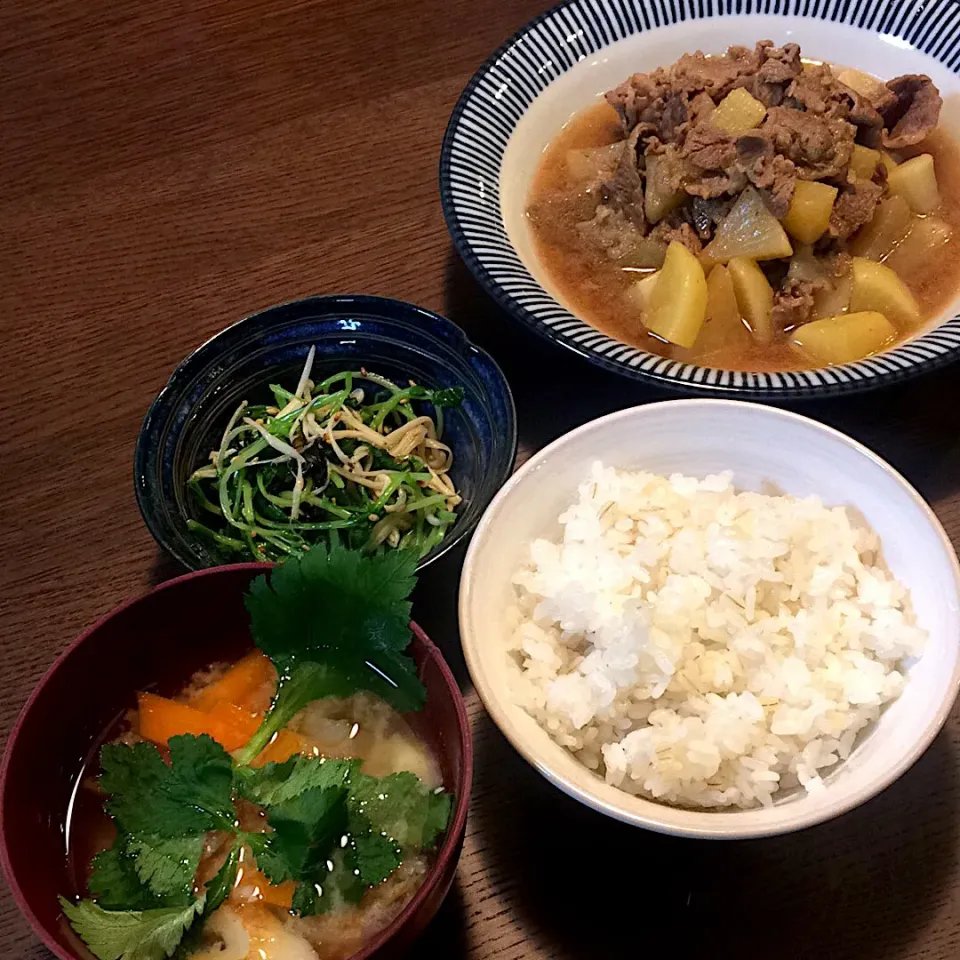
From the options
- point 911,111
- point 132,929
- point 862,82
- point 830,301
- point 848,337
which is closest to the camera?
point 132,929

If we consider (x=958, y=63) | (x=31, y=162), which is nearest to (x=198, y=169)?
(x=31, y=162)

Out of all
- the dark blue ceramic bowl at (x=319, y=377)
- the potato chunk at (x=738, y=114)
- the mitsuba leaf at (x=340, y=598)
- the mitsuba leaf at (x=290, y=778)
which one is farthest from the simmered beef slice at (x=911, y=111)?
the mitsuba leaf at (x=290, y=778)

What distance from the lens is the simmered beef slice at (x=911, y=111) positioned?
2289 mm

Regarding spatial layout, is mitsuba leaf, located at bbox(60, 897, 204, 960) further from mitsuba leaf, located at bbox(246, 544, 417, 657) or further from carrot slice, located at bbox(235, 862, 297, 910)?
mitsuba leaf, located at bbox(246, 544, 417, 657)

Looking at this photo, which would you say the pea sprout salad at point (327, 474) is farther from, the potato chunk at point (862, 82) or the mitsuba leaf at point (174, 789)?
the potato chunk at point (862, 82)

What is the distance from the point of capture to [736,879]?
1.42m

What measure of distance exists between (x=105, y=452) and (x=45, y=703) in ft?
2.87

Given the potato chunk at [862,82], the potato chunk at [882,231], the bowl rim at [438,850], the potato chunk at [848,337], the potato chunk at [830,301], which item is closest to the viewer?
the bowl rim at [438,850]

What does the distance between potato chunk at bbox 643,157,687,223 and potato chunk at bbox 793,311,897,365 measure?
442mm

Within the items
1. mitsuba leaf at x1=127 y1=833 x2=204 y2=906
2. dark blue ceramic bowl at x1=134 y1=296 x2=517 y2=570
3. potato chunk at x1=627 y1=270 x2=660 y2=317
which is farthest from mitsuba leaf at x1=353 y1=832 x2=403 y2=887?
potato chunk at x1=627 y1=270 x2=660 y2=317

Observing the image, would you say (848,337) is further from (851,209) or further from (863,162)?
(863,162)

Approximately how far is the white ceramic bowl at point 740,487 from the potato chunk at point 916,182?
1.10 metres

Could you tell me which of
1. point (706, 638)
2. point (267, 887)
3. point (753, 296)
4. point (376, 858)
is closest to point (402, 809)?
point (376, 858)

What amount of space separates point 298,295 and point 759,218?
1.08 metres
